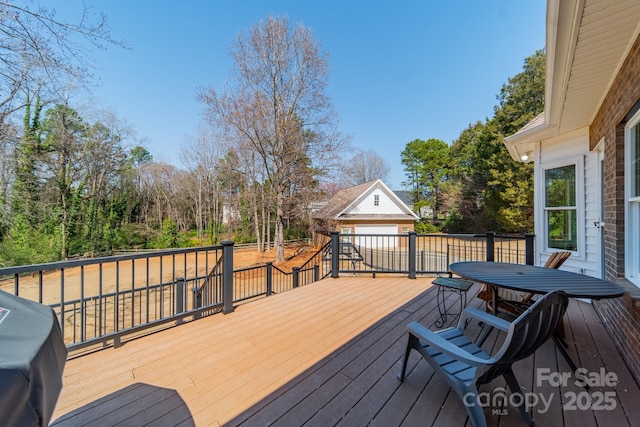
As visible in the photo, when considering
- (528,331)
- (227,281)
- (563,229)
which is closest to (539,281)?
(528,331)

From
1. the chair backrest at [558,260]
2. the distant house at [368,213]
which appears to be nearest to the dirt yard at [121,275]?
the distant house at [368,213]

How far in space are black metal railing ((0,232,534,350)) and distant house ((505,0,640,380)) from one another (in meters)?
0.76

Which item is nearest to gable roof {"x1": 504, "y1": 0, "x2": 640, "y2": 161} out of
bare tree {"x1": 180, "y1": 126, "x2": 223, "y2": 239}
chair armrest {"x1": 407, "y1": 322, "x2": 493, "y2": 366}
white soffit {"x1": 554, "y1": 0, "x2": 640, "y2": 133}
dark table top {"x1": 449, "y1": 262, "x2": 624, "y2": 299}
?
white soffit {"x1": 554, "y1": 0, "x2": 640, "y2": 133}

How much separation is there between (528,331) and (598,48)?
2507 mm

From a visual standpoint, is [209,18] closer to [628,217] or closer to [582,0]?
[582,0]

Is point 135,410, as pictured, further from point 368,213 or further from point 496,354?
point 368,213

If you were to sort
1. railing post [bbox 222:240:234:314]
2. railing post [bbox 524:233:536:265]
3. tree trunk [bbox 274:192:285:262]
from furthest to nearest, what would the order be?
tree trunk [bbox 274:192:285:262]
railing post [bbox 524:233:536:265]
railing post [bbox 222:240:234:314]

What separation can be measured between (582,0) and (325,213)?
552 inches

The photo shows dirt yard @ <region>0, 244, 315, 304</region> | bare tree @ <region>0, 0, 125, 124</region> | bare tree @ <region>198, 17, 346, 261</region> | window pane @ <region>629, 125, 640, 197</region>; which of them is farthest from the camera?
bare tree @ <region>198, 17, 346, 261</region>

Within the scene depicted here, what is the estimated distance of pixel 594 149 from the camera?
12.6ft

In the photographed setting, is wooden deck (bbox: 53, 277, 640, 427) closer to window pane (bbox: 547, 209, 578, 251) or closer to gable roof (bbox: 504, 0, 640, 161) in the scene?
window pane (bbox: 547, 209, 578, 251)

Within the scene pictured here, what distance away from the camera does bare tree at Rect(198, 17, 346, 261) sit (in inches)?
489

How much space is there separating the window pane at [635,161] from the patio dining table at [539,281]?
3.02 feet

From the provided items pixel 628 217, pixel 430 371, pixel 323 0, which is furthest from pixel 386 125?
pixel 430 371
